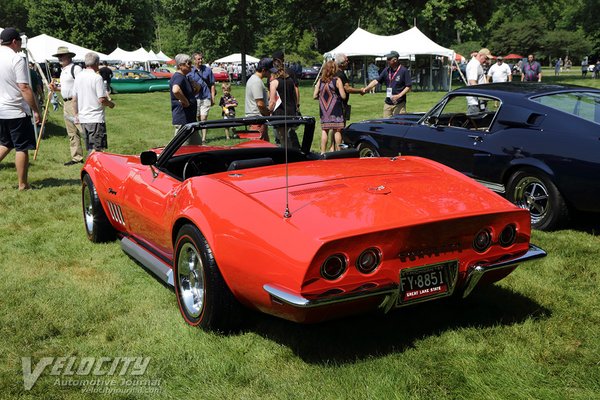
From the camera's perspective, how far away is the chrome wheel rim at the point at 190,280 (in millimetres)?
3496

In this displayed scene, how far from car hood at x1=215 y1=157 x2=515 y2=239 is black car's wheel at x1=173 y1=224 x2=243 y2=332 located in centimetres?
42

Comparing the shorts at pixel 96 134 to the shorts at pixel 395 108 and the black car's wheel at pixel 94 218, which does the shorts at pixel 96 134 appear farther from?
the shorts at pixel 395 108

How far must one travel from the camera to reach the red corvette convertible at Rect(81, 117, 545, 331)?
9.27 ft

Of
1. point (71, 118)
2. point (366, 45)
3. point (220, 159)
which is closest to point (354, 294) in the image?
point (220, 159)

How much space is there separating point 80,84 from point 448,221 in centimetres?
681

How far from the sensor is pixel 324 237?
9.05 feet

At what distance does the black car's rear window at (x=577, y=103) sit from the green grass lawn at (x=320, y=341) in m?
1.41

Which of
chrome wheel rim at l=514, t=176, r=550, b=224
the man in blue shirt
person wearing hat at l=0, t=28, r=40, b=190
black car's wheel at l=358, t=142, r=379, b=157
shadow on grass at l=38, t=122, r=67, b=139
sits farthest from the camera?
shadow on grass at l=38, t=122, r=67, b=139

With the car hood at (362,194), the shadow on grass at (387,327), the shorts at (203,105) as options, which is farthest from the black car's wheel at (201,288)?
the shorts at (203,105)

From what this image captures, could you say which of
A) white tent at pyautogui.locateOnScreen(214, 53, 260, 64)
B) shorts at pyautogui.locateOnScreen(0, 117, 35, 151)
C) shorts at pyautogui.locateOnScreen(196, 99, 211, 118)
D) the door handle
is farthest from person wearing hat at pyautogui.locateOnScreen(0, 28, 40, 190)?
white tent at pyautogui.locateOnScreen(214, 53, 260, 64)

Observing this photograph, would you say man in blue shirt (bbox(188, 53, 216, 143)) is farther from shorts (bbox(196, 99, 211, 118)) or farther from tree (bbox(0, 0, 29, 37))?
tree (bbox(0, 0, 29, 37))

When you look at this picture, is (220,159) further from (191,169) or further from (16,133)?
(16,133)

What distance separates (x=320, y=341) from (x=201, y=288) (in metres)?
0.77

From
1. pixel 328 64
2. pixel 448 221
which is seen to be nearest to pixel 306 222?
pixel 448 221
